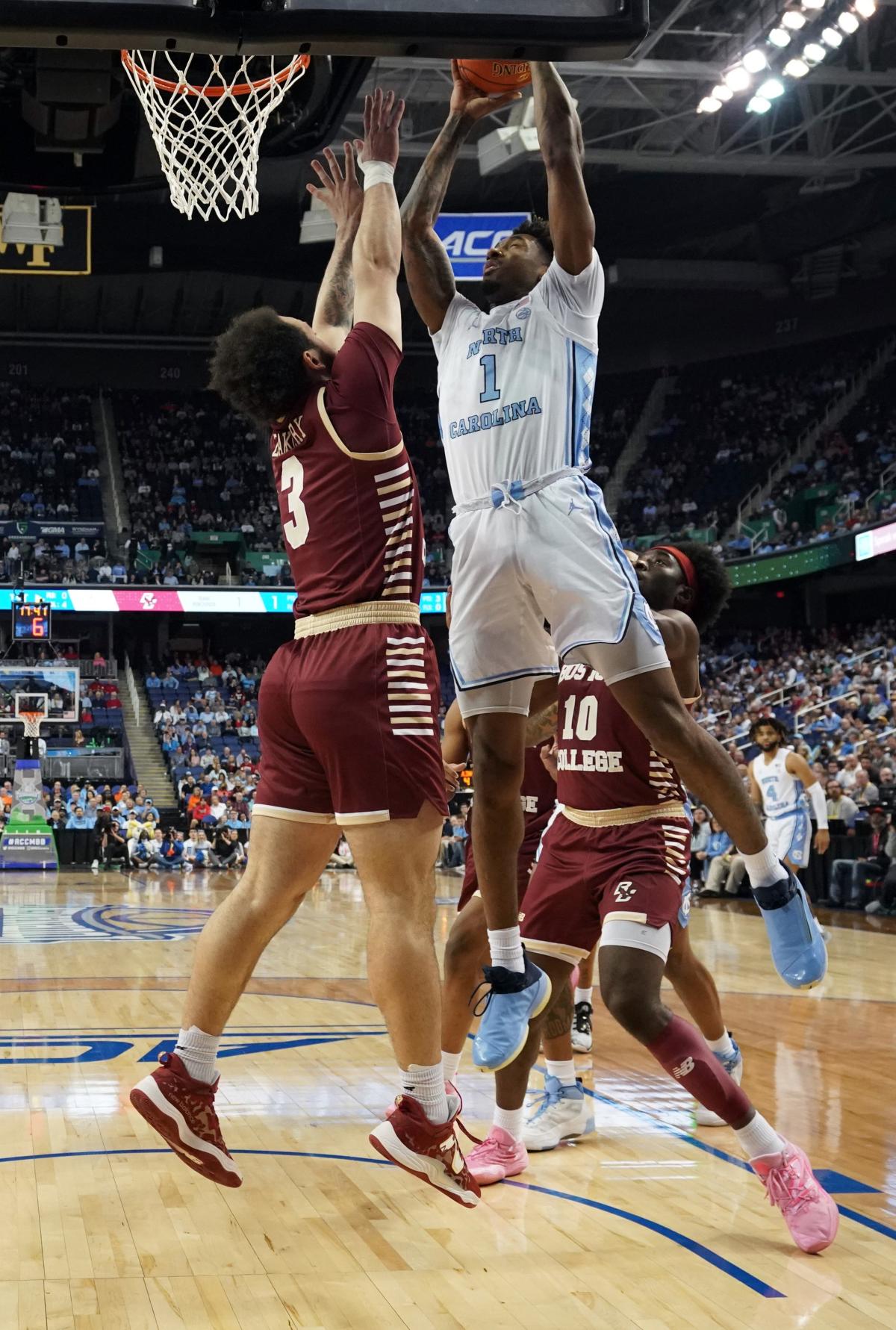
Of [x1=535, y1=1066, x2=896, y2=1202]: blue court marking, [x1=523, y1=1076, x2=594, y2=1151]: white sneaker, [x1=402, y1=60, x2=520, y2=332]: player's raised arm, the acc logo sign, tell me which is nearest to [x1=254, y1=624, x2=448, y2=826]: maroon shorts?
[x1=402, y1=60, x2=520, y2=332]: player's raised arm

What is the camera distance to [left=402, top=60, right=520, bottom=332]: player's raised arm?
3.85m

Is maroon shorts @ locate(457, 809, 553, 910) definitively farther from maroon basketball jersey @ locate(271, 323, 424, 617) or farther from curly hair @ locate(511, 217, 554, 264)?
curly hair @ locate(511, 217, 554, 264)

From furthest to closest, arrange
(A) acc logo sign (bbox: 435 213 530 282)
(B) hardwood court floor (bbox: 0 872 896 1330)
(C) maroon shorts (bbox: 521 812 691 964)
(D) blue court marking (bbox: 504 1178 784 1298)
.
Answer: (A) acc logo sign (bbox: 435 213 530 282)
(C) maroon shorts (bbox: 521 812 691 964)
(D) blue court marking (bbox: 504 1178 784 1298)
(B) hardwood court floor (bbox: 0 872 896 1330)

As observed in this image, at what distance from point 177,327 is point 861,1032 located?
33.1 metres

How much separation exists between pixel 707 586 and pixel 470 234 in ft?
55.8

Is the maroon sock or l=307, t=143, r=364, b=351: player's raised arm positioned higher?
l=307, t=143, r=364, b=351: player's raised arm

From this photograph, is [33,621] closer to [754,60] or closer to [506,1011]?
[754,60]

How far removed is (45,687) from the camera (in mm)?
29188

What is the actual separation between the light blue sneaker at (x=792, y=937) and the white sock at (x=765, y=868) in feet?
0.05

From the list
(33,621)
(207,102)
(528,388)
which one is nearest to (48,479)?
(33,621)

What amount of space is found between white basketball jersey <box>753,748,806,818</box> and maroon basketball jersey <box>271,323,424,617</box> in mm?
7796

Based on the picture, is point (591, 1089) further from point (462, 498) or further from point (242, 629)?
point (242, 629)

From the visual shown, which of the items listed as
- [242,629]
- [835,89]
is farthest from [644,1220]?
[242,629]

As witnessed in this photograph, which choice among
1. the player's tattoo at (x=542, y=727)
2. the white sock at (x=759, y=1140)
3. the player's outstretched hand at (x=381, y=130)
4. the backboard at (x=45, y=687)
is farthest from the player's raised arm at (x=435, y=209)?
the backboard at (x=45, y=687)
